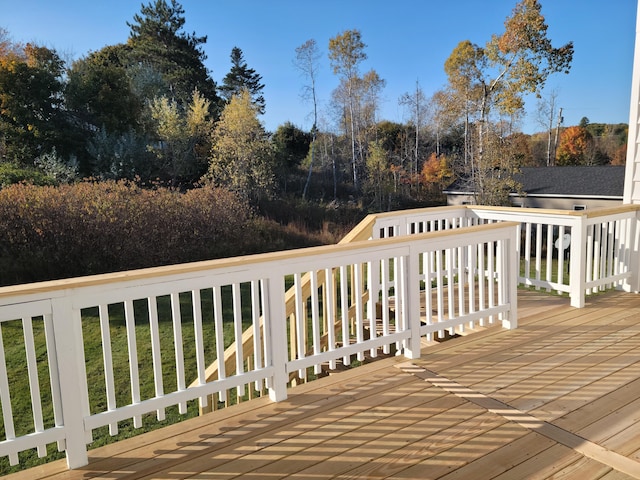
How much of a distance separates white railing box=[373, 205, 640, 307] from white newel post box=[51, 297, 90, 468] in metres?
3.10

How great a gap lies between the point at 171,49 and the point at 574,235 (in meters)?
23.6

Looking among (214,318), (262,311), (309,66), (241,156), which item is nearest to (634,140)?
(262,311)

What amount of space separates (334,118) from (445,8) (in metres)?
A: 7.49

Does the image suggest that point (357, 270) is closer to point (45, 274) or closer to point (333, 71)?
point (45, 274)

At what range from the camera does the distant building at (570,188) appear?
18641mm

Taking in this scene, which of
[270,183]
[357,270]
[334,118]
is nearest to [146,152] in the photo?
[270,183]

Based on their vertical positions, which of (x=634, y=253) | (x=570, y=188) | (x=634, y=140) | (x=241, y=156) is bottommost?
(x=634, y=253)

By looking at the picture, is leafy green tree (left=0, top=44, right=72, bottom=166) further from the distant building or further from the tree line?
the distant building

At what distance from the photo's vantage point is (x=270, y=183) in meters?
17.2

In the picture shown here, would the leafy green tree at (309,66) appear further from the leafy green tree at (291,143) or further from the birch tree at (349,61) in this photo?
the leafy green tree at (291,143)

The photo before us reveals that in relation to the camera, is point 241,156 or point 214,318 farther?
point 241,156

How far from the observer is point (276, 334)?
264 centimetres

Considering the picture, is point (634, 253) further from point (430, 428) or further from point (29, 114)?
point (29, 114)

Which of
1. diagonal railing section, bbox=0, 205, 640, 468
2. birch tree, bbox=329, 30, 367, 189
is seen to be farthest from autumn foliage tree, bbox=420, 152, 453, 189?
diagonal railing section, bbox=0, 205, 640, 468
